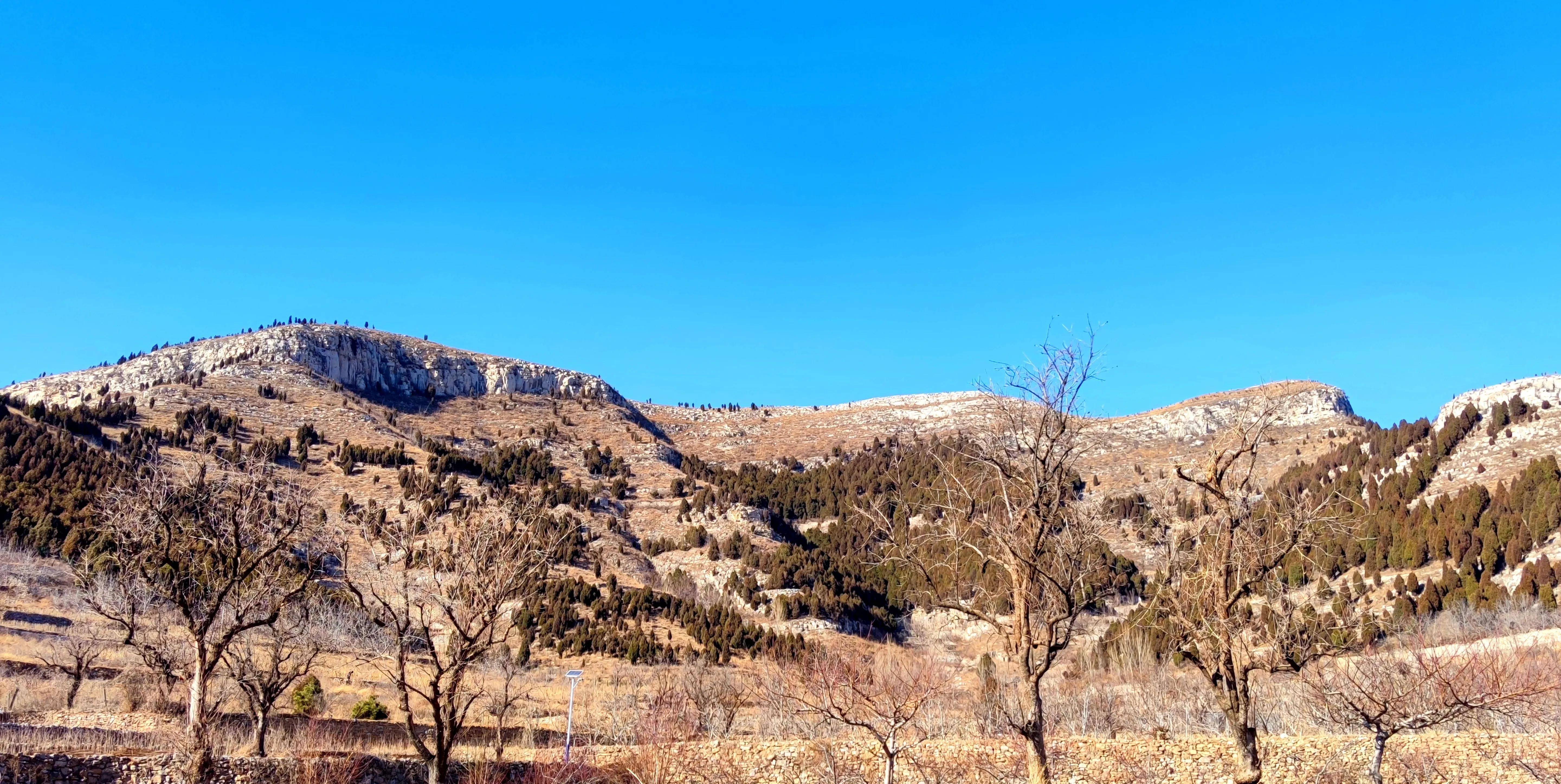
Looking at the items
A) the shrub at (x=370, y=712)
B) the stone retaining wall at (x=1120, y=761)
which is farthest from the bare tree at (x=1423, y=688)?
the shrub at (x=370, y=712)

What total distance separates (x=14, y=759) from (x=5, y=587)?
40270mm

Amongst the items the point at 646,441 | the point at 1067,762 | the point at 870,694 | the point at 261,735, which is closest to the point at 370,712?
the point at 261,735

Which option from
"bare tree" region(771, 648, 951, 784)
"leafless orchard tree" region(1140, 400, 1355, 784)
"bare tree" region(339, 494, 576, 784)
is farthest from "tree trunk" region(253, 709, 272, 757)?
"leafless orchard tree" region(1140, 400, 1355, 784)

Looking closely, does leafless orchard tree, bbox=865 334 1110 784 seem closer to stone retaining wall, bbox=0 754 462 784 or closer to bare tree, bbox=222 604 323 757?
stone retaining wall, bbox=0 754 462 784

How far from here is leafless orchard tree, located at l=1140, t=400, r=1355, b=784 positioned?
42.0 feet

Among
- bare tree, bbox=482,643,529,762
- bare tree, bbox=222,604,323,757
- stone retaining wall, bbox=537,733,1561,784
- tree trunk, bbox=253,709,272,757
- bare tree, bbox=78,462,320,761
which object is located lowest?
stone retaining wall, bbox=537,733,1561,784

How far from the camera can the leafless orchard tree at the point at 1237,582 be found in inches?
504

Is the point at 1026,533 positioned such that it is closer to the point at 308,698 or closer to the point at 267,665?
the point at 308,698

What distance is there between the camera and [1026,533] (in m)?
13.7

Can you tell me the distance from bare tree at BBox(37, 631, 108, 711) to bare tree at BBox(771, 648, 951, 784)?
20684 mm

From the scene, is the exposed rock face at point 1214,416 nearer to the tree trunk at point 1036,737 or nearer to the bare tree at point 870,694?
the bare tree at point 870,694

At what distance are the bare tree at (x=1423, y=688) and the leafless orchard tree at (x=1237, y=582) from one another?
290 centimetres

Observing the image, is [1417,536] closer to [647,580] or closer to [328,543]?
[647,580]

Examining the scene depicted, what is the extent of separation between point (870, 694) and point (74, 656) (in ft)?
82.3
